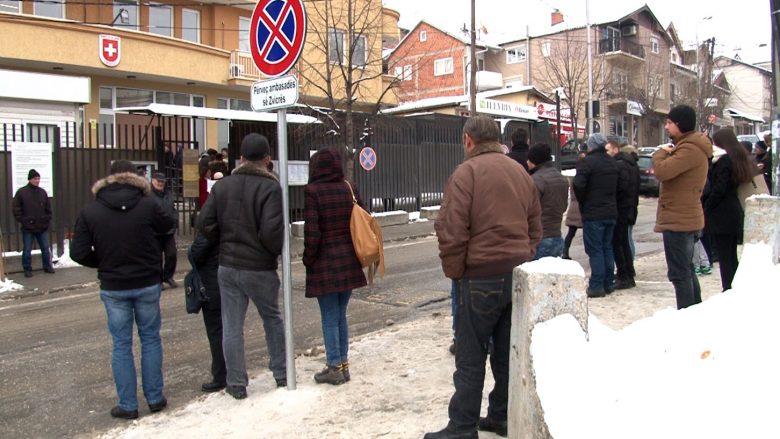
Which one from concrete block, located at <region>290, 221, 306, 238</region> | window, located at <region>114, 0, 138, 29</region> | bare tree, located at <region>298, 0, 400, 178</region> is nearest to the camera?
concrete block, located at <region>290, 221, 306, 238</region>

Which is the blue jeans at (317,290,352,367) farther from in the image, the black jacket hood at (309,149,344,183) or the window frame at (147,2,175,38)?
the window frame at (147,2,175,38)

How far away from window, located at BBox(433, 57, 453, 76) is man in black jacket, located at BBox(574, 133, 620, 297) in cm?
4055

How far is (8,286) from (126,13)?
50.5ft

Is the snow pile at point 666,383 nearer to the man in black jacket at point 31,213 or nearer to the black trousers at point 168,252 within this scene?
the black trousers at point 168,252

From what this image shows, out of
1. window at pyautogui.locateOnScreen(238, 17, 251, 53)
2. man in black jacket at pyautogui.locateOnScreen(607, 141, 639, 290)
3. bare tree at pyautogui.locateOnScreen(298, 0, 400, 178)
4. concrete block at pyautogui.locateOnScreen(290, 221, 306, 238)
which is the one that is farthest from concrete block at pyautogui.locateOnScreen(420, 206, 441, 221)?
window at pyautogui.locateOnScreen(238, 17, 251, 53)

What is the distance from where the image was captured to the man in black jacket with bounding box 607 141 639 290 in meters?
8.34

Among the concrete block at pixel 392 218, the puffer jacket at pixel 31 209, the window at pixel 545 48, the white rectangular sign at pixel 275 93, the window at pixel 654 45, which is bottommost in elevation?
the concrete block at pixel 392 218

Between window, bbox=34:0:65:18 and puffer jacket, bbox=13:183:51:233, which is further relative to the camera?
window, bbox=34:0:65:18

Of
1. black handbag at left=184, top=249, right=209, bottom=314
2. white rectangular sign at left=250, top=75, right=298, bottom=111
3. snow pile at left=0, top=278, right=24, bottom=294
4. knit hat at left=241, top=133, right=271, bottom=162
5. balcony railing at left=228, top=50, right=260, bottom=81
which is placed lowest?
snow pile at left=0, top=278, right=24, bottom=294

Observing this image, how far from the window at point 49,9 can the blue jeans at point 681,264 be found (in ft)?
68.8

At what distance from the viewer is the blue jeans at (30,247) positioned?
11.4m

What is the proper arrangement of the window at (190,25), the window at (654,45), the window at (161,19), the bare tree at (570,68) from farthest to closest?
the window at (654,45) → the bare tree at (570,68) → the window at (190,25) → the window at (161,19)

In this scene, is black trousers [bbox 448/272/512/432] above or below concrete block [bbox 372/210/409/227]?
below

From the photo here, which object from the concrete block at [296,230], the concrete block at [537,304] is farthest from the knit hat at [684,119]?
the concrete block at [296,230]
